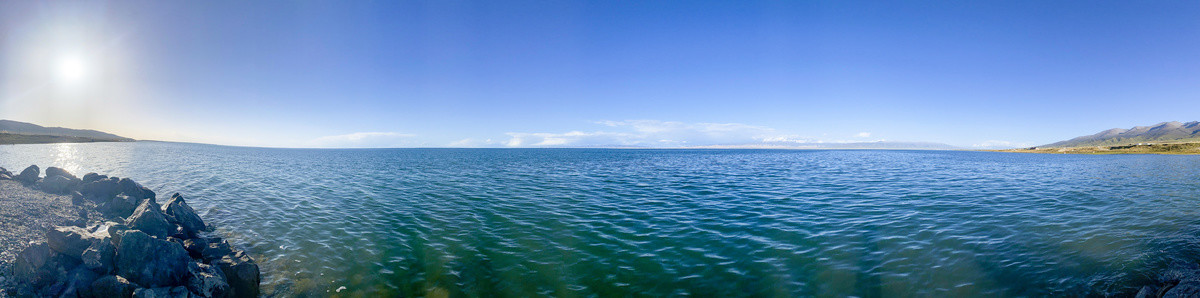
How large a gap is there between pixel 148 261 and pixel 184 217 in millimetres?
9621

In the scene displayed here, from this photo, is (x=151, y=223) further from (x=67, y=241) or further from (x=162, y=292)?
(x=162, y=292)

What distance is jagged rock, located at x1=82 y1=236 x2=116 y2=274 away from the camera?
34.3 ft

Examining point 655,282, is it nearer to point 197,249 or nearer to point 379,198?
point 197,249

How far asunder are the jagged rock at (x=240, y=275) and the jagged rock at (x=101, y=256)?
2.04 metres

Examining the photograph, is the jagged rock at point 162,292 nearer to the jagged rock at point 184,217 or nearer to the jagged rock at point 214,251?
the jagged rock at point 214,251

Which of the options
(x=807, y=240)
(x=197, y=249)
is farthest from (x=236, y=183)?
(x=807, y=240)

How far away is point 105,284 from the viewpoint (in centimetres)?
945

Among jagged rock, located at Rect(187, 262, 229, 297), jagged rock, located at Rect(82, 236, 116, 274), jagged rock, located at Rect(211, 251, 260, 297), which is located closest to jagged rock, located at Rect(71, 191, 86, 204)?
jagged rock, located at Rect(82, 236, 116, 274)

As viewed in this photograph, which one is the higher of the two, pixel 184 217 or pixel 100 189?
pixel 100 189

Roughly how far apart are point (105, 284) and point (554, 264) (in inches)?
417

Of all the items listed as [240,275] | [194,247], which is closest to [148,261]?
[240,275]

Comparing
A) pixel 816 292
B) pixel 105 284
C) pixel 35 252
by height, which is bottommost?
pixel 816 292

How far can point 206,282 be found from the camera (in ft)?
34.9

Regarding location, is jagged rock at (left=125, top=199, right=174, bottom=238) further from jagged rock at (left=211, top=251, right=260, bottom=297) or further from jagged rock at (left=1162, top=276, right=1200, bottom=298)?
jagged rock at (left=1162, top=276, right=1200, bottom=298)
